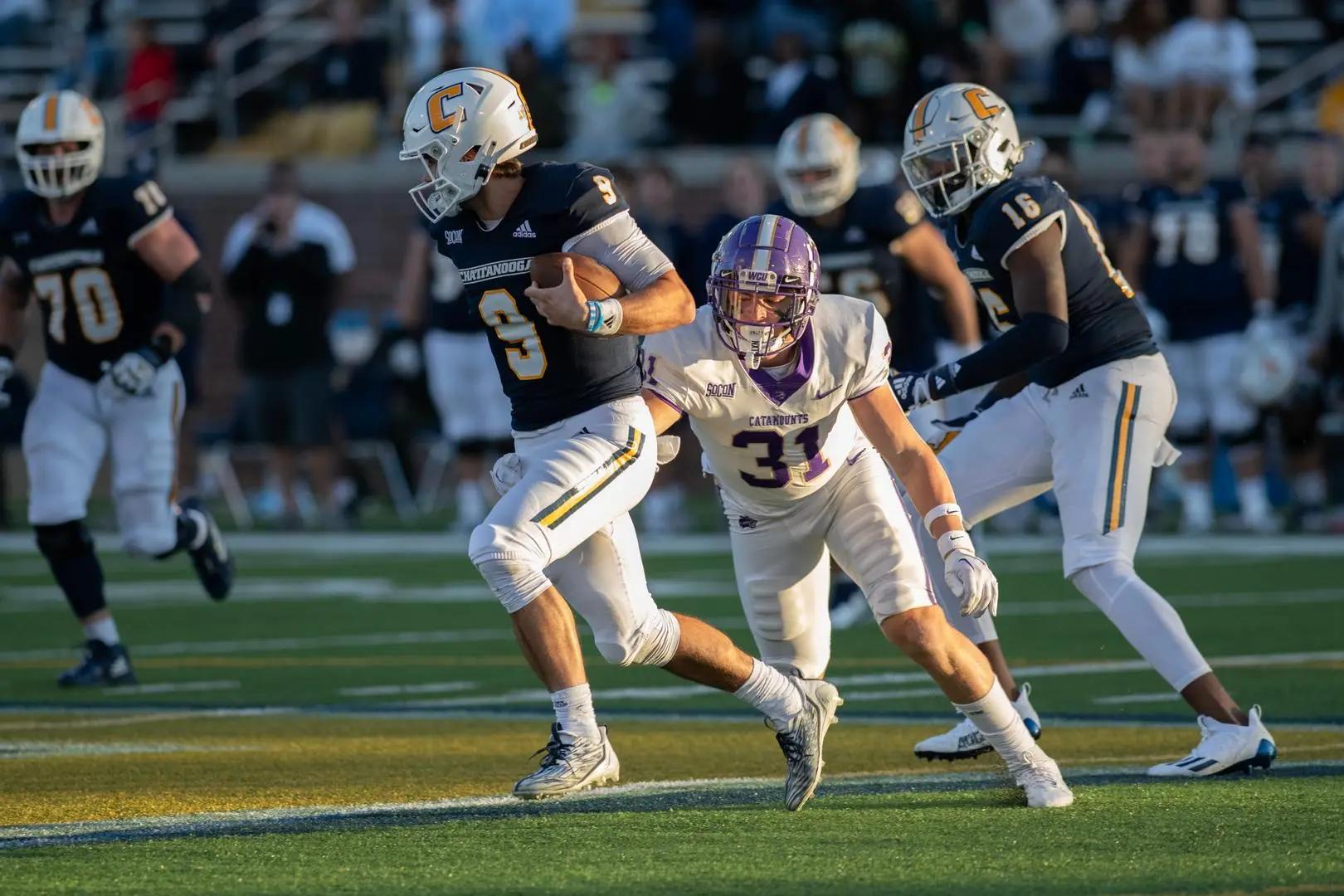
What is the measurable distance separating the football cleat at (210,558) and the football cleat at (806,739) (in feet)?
11.7

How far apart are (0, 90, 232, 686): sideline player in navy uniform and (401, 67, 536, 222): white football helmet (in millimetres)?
2501

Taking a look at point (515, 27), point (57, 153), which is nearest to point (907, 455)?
point (57, 153)

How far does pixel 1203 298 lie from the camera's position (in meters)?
13.4

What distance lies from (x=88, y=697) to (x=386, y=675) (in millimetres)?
1059

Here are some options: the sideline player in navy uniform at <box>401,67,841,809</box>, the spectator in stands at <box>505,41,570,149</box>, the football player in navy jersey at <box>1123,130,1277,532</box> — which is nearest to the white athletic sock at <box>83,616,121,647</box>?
the sideline player in navy uniform at <box>401,67,841,809</box>

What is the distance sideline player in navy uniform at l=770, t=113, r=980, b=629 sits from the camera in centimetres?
896

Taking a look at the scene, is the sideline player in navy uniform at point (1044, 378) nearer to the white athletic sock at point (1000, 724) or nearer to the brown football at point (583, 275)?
the white athletic sock at point (1000, 724)

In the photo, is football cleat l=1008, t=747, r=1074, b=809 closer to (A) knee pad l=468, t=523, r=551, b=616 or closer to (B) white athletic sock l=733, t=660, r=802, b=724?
(B) white athletic sock l=733, t=660, r=802, b=724

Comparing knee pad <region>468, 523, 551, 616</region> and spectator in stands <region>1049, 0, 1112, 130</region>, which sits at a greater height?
knee pad <region>468, 523, 551, 616</region>

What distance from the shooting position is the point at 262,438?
1514 centimetres

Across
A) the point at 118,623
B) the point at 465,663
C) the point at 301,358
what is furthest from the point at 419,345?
the point at 465,663

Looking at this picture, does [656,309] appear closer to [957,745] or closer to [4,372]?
[957,745]

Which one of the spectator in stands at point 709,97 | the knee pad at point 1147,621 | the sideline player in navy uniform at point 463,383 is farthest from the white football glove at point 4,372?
the spectator in stands at point 709,97

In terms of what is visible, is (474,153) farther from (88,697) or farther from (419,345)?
(419,345)
